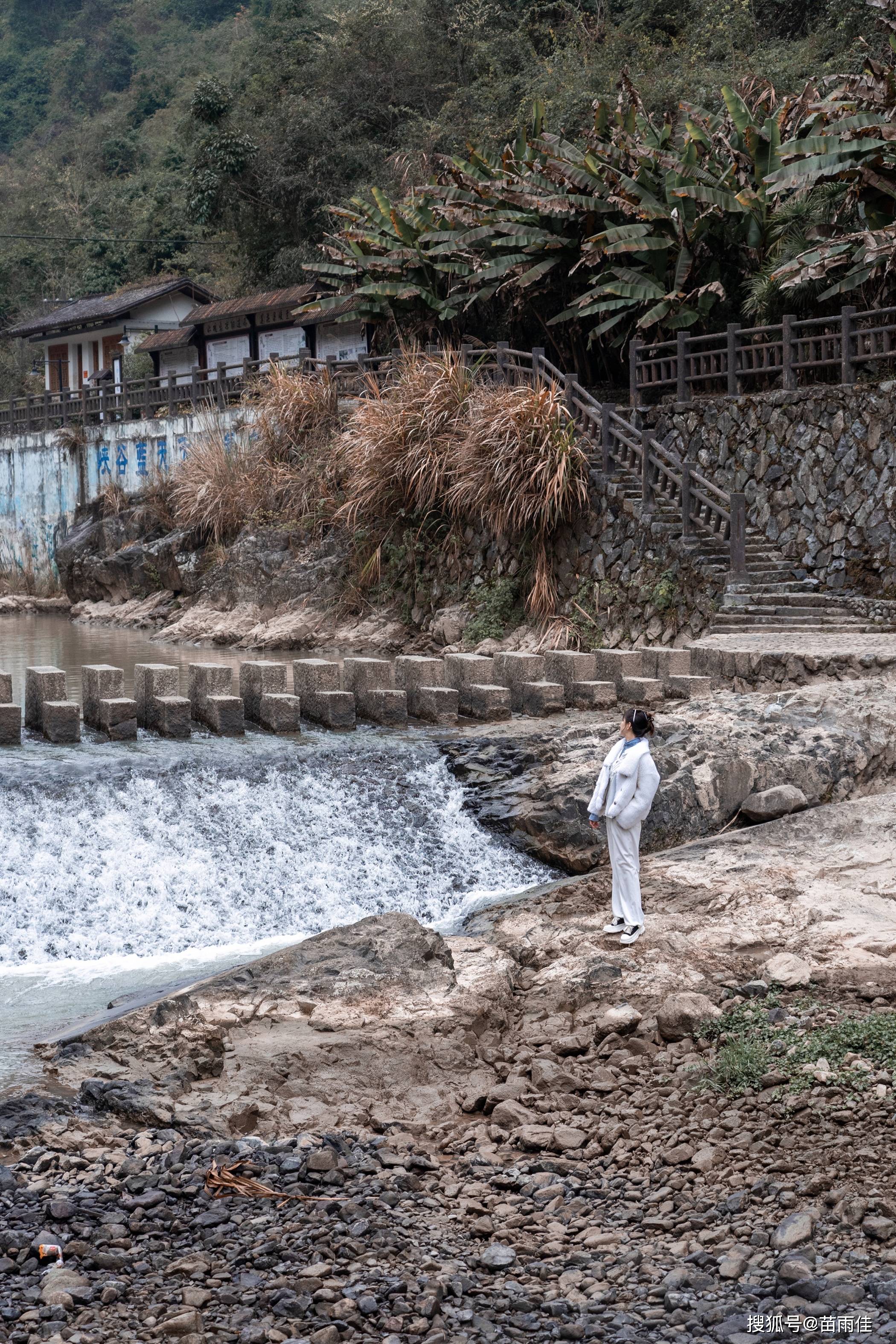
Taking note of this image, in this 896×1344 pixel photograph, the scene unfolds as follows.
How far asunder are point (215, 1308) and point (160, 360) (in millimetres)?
41497

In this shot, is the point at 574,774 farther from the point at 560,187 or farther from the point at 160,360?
the point at 160,360

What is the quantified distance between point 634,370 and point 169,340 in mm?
23547

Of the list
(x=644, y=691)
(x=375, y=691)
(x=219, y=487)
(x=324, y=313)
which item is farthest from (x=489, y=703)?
(x=324, y=313)

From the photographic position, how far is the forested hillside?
32.6 meters

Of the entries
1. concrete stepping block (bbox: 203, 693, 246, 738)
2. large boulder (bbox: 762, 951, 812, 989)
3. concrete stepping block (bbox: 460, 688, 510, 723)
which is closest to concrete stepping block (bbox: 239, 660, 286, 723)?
concrete stepping block (bbox: 203, 693, 246, 738)

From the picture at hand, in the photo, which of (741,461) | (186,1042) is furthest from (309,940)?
(741,461)

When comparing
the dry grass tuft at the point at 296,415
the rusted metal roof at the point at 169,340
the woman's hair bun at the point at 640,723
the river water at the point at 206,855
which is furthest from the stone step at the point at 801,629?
the rusted metal roof at the point at 169,340

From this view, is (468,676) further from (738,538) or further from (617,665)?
Result: (738,538)

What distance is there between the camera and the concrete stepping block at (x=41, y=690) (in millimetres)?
14008

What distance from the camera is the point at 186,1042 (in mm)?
7840

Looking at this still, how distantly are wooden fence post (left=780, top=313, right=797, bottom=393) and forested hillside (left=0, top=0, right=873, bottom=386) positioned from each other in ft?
31.1

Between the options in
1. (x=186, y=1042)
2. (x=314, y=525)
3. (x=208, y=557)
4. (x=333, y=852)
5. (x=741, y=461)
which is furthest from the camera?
(x=208, y=557)

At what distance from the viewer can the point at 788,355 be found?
19859 mm

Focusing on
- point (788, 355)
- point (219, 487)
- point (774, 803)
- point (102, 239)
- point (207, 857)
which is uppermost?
point (102, 239)
